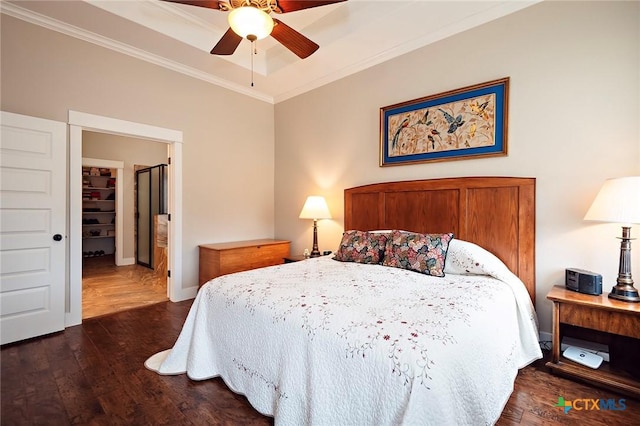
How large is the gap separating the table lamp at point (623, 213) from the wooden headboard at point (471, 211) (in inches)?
20.1

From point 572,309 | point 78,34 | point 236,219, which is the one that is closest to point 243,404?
point 572,309

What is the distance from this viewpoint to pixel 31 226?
8.95 ft

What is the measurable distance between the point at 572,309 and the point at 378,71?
2.92 m

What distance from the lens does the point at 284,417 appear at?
1452 millimetres

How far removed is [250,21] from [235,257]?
2.60 m

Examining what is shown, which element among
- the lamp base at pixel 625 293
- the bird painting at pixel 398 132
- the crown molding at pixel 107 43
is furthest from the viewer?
the bird painting at pixel 398 132

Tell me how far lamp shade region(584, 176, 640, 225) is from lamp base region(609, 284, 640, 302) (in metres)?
0.47

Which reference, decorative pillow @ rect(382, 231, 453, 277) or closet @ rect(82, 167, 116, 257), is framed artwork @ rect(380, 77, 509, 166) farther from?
closet @ rect(82, 167, 116, 257)

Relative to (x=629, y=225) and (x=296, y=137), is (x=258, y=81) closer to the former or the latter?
(x=296, y=137)

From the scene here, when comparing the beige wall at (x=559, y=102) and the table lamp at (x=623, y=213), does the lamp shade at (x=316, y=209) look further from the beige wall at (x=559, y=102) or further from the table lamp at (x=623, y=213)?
the table lamp at (x=623, y=213)

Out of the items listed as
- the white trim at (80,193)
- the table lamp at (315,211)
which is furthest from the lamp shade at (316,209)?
the white trim at (80,193)

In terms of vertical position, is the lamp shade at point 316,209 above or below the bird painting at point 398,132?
below

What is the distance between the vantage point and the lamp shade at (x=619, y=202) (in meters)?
1.86

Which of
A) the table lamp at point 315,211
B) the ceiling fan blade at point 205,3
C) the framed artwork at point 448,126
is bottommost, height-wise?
the table lamp at point 315,211
